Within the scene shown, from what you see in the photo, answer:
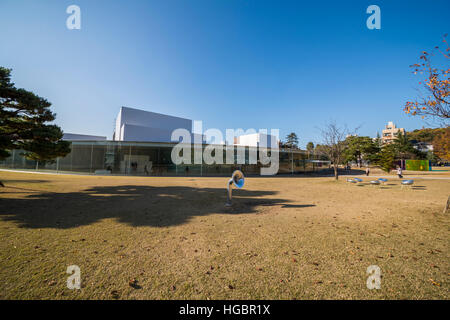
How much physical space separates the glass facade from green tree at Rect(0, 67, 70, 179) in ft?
50.5

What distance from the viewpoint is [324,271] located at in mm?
2914

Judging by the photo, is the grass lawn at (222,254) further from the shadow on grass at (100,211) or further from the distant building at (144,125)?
the distant building at (144,125)

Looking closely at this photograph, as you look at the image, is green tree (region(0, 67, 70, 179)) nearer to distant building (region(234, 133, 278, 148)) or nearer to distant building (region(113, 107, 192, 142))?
distant building (region(113, 107, 192, 142))

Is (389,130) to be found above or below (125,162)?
above

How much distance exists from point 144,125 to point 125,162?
66.6ft

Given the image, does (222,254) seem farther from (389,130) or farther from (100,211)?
(389,130)

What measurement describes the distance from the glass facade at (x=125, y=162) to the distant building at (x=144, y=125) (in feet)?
45.0

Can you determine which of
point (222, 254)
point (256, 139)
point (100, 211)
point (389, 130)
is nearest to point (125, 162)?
point (100, 211)

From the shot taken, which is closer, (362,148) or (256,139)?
(362,148)

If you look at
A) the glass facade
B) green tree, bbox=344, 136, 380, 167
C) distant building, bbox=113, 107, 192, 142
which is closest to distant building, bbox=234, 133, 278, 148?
distant building, bbox=113, 107, 192, 142

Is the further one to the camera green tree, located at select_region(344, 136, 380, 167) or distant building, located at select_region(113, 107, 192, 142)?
green tree, located at select_region(344, 136, 380, 167)

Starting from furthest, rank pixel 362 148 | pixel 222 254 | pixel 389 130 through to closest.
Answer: pixel 389 130 → pixel 362 148 → pixel 222 254

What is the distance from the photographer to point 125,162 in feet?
87.5

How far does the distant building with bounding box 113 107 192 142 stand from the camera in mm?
39375
